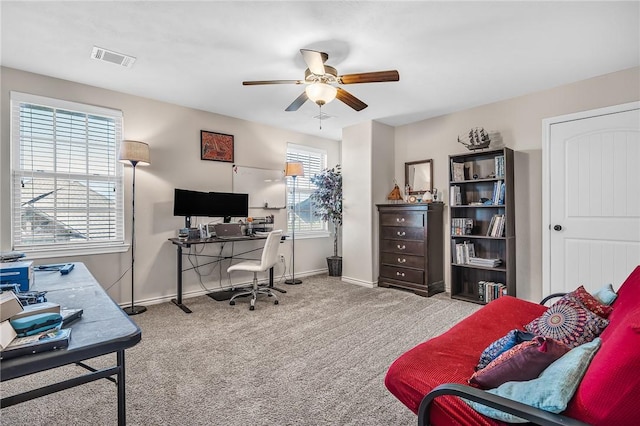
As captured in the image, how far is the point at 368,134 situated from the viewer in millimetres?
4777

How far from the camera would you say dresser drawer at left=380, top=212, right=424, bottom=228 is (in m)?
4.31

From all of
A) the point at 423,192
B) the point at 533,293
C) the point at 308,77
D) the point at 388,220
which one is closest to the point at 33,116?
the point at 308,77

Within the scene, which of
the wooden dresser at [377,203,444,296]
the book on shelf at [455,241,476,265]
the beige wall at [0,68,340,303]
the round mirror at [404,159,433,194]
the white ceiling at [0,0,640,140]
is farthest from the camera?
the round mirror at [404,159,433,194]

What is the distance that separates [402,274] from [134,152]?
142 inches

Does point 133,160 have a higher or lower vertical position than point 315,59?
lower

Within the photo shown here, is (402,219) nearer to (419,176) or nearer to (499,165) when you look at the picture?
(419,176)

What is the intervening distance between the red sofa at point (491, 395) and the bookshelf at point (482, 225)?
2064 mm

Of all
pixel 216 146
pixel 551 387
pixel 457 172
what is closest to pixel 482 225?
pixel 457 172

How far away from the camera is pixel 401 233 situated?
4.52 m

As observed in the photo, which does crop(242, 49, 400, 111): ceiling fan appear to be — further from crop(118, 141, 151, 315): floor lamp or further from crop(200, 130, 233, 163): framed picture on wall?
crop(200, 130, 233, 163): framed picture on wall

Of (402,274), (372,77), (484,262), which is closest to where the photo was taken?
(372,77)

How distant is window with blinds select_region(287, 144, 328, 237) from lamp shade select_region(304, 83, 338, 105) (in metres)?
2.60

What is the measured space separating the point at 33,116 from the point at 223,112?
6.45ft

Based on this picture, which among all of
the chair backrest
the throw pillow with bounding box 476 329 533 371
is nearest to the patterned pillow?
the throw pillow with bounding box 476 329 533 371
